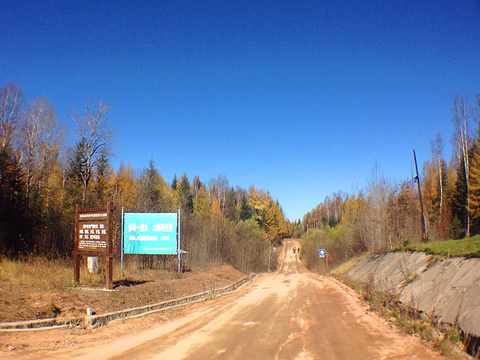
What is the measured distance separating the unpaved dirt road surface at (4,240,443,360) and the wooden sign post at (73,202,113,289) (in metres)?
3.66

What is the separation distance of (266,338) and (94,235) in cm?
763

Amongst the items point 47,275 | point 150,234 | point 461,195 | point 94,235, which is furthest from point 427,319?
point 461,195

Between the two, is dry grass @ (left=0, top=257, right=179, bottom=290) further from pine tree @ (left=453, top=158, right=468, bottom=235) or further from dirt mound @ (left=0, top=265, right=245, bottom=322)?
pine tree @ (left=453, top=158, right=468, bottom=235)

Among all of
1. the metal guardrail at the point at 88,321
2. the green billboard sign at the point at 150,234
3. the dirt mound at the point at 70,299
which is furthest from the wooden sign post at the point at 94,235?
the green billboard sign at the point at 150,234

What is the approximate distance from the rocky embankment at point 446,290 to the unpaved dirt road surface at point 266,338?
802mm

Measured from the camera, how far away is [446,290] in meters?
7.71

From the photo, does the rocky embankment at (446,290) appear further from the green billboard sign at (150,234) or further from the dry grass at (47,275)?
the green billboard sign at (150,234)

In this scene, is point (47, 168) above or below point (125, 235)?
above

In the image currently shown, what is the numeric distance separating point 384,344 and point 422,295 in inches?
111

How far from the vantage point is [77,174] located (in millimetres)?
41312

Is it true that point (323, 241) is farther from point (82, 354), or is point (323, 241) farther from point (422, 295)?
point (82, 354)

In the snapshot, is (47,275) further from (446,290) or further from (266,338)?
(446,290)

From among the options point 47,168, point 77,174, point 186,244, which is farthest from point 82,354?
point 77,174

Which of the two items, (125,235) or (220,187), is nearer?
(125,235)
